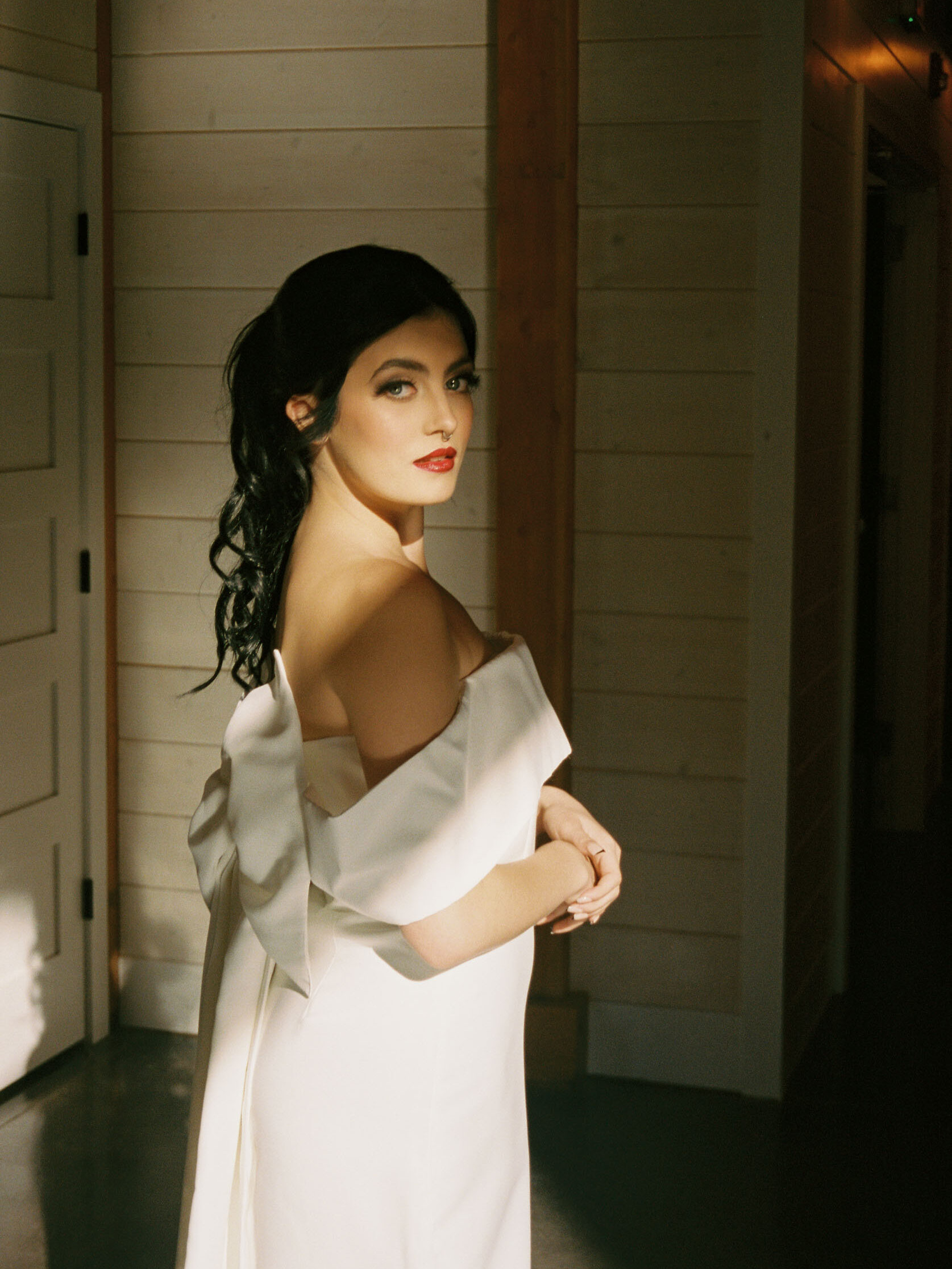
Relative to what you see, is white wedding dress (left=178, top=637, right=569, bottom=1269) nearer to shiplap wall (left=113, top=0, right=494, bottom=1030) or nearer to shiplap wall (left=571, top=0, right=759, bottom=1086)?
shiplap wall (left=571, top=0, right=759, bottom=1086)

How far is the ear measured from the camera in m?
1.53

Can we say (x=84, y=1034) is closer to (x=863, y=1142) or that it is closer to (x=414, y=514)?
(x=863, y=1142)

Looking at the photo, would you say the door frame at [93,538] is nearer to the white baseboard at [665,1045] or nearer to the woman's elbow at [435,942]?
the white baseboard at [665,1045]

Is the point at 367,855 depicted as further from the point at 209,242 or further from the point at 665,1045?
the point at 209,242

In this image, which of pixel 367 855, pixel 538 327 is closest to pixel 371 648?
pixel 367 855

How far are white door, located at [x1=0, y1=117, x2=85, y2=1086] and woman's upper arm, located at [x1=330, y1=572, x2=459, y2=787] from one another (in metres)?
2.24

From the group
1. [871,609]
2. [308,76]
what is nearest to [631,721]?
[308,76]

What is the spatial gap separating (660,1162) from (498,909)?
77.6 inches

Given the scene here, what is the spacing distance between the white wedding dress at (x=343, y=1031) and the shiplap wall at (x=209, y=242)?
6.85 feet

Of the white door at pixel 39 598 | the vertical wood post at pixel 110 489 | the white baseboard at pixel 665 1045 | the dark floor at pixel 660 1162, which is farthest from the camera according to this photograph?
the vertical wood post at pixel 110 489

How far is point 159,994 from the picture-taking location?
12.7ft

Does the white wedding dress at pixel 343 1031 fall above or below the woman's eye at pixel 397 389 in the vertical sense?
below

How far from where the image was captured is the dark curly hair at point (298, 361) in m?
1.50

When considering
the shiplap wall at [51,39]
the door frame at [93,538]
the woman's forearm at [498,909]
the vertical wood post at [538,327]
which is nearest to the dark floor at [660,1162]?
the door frame at [93,538]
